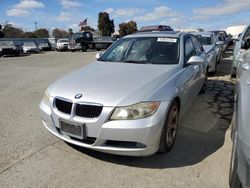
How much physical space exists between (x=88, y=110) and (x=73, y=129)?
0.31 meters

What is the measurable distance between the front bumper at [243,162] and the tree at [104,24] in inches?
2331

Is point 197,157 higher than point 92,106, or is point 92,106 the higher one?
point 92,106

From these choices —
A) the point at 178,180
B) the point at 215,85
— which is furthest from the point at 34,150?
the point at 215,85

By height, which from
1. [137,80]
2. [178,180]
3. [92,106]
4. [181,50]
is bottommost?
[178,180]

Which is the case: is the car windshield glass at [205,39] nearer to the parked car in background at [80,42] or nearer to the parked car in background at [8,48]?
the parked car in background at [8,48]

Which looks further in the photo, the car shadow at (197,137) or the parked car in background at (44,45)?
the parked car in background at (44,45)

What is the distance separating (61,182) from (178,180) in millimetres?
1310

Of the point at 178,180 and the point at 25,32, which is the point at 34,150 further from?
the point at 25,32

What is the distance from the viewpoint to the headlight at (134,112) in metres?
2.81

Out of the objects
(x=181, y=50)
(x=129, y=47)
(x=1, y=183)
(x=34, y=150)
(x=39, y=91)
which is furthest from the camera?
Answer: (x=39, y=91)

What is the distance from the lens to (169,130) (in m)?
3.34

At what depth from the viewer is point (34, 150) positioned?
3.51 m

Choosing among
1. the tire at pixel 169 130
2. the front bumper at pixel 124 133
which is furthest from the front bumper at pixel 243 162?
the tire at pixel 169 130

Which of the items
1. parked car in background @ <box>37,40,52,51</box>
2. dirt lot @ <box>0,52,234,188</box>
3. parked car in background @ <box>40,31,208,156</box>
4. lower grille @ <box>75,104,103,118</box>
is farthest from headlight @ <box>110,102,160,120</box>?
parked car in background @ <box>37,40,52,51</box>
